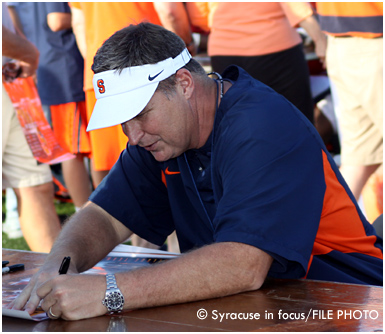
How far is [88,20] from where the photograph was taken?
4.02m

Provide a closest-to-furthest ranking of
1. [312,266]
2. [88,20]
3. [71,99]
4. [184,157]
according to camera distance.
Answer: [312,266], [184,157], [88,20], [71,99]

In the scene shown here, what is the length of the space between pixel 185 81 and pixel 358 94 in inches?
82.0

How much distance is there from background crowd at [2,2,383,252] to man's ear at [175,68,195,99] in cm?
168

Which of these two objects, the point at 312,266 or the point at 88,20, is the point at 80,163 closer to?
the point at 88,20

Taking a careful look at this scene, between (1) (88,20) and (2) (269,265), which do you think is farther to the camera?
(1) (88,20)

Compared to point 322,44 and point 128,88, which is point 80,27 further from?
point 128,88

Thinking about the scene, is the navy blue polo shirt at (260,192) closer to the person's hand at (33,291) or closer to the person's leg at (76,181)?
the person's hand at (33,291)

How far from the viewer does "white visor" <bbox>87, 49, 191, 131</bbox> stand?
203 centimetres

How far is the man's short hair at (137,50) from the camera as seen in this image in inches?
80.0

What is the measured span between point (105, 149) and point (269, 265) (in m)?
2.37

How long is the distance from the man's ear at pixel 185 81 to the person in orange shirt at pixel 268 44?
214 cm

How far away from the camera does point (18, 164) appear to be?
3674mm

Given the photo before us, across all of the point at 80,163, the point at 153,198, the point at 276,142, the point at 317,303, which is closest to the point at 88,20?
the point at 80,163

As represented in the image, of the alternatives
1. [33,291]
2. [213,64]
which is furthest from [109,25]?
[33,291]
